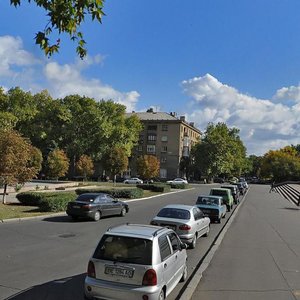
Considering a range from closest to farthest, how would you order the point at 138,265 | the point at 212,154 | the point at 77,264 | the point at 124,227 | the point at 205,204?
the point at 138,265 < the point at 124,227 < the point at 77,264 < the point at 205,204 < the point at 212,154

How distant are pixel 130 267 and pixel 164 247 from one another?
956 millimetres

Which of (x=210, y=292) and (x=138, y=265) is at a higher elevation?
(x=138, y=265)

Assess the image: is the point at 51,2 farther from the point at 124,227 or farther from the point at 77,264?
the point at 77,264

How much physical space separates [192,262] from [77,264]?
10.8 ft

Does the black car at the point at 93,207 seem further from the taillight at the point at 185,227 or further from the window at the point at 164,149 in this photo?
the window at the point at 164,149

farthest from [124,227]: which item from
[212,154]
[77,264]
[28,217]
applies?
[212,154]

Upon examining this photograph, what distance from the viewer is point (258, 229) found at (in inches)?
816

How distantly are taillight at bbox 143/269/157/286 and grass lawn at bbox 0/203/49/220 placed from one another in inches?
557

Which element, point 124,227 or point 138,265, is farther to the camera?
point 124,227

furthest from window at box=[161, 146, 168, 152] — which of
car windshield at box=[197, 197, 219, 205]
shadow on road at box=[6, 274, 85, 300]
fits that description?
shadow on road at box=[6, 274, 85, 300]

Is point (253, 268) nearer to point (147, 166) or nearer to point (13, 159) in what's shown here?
point (13, 159)

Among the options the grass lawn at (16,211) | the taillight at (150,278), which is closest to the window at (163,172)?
the grass lawn at (16,211)

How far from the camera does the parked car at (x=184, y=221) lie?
46.5 ft

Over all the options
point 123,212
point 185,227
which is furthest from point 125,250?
point 123,212
